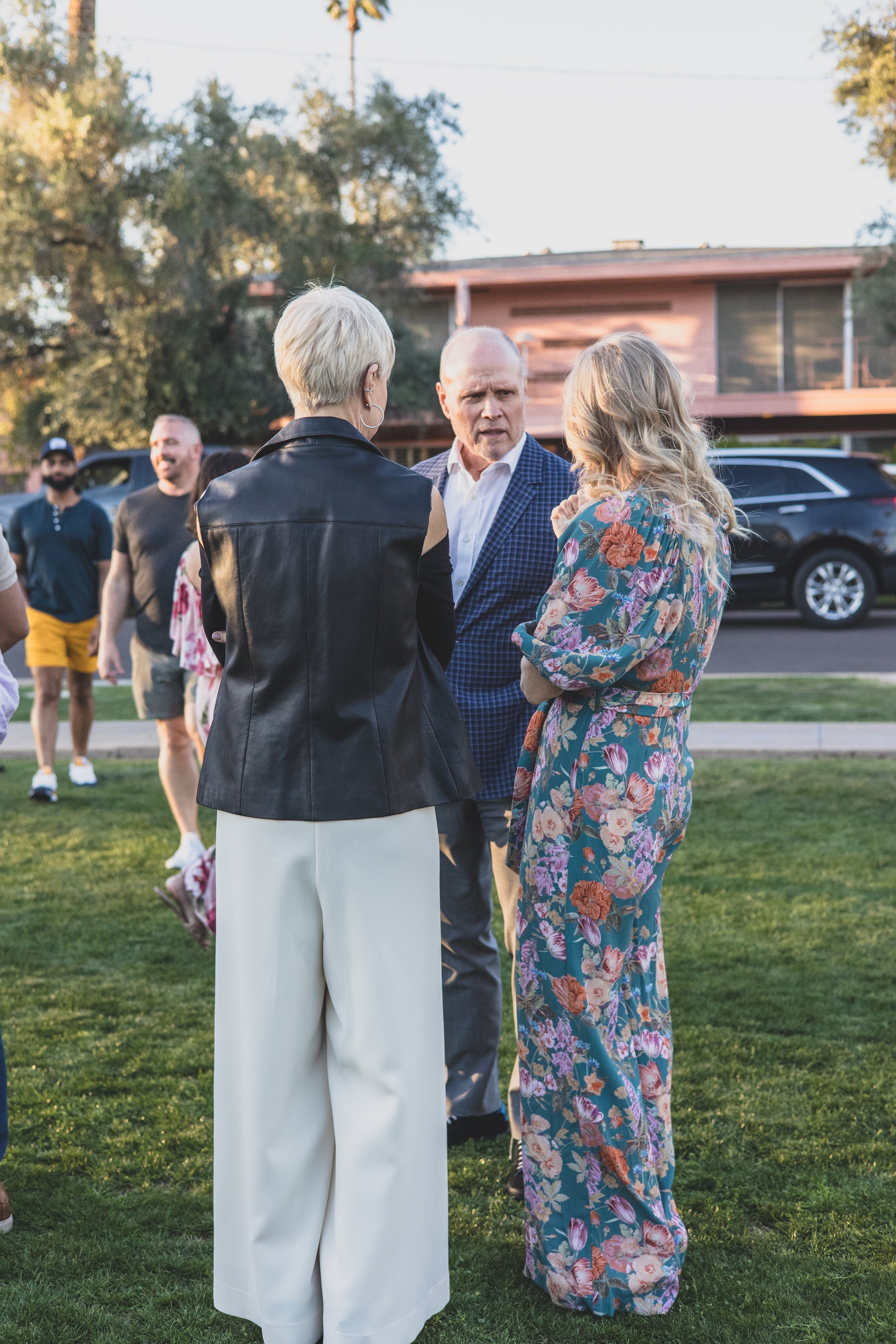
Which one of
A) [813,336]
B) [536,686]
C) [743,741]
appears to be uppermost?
[813,336]

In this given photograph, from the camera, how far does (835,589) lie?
1462 cm

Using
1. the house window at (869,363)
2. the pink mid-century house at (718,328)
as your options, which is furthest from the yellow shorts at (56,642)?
the house window at (869,363)

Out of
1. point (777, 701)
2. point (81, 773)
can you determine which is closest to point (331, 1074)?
point (81, 773)

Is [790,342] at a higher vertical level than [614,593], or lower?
higher

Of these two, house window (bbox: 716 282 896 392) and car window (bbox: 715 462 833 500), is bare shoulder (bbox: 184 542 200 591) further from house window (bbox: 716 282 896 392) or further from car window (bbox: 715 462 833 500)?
house window (bbox: 716 282 896 392)

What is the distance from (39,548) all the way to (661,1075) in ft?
19.9

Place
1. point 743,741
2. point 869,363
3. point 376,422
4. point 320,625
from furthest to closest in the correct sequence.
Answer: point 869,363, point 743,741, point 376,422, point 320,625

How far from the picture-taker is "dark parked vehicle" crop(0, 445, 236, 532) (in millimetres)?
17250

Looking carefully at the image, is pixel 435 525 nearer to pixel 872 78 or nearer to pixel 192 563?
pixel 192 563

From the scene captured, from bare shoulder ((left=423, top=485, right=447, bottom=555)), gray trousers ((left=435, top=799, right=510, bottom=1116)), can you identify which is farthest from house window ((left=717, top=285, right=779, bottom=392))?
bare shoulder ((left=423, top=485, right=447, bottom=555))

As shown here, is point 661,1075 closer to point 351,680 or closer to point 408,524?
point 351,680

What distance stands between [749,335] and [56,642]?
22559 mm

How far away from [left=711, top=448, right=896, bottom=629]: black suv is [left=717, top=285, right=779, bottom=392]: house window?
1265 centimetres

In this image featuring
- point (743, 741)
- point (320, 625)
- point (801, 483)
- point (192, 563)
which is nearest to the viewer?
point (320, 625)
